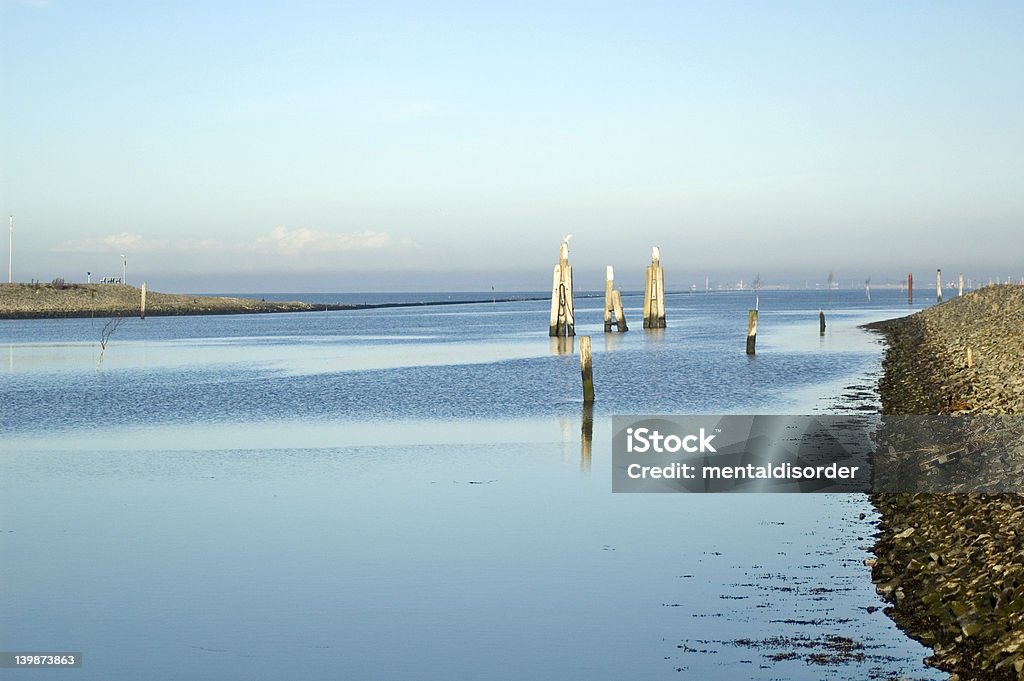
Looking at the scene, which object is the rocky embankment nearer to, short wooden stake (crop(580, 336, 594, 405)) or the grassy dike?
short wooden stake (crop(580, 336, 594, 405))

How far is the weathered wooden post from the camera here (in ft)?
187

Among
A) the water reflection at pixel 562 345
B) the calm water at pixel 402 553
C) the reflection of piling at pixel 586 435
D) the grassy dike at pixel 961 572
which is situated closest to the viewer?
the grassy dike at pixel 961 572

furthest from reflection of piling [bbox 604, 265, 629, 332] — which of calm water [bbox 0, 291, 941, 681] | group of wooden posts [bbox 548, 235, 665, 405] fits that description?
calm water [bbox 0, 291, 941, 681]

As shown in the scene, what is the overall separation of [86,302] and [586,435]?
95448 millimetres

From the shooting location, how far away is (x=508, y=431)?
24859mm

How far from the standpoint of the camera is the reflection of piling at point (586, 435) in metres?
20.4

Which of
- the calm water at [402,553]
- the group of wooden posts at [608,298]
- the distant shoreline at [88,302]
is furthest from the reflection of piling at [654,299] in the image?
the distant shoreline at [88,302]

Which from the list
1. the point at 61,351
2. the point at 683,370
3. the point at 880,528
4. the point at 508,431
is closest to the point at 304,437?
the point at 508,431

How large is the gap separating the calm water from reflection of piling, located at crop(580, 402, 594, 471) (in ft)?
0.51

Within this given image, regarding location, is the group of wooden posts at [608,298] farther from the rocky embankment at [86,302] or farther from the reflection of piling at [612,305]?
the rocky embankment at [86,302]

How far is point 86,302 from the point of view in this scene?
110 meters

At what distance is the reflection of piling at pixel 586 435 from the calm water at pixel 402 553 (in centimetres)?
15

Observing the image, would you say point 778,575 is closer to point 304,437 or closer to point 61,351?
point 304,437

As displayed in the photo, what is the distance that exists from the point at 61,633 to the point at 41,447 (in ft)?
45.1
